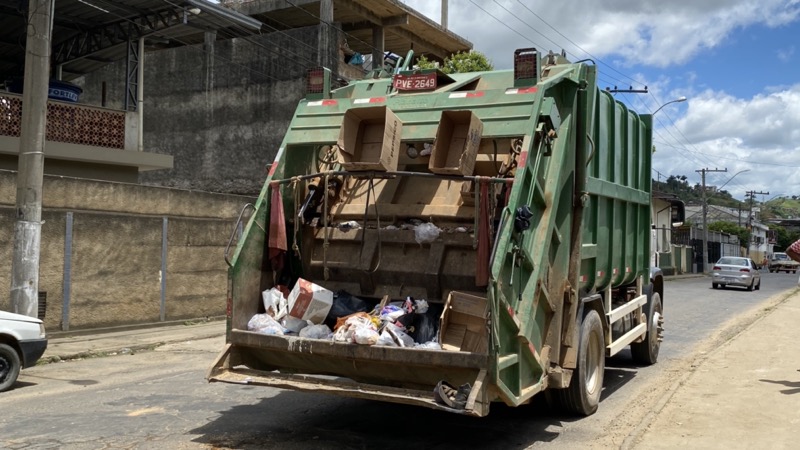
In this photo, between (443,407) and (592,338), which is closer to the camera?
(443,407)

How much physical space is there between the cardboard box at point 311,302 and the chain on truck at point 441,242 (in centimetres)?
3

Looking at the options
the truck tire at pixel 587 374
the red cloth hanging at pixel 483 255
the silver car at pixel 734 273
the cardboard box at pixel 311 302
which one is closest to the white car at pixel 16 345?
the cardboard box at pixel 311 302

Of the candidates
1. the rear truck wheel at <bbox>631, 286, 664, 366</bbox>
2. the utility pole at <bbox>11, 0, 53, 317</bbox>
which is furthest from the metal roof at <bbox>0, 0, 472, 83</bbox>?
the rear truck wheel at <bbox>631, 286, 664, 366</bbox>

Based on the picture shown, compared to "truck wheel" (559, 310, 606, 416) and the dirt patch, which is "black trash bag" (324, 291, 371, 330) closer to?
"truck wheel" (559, 310, 606, 416)

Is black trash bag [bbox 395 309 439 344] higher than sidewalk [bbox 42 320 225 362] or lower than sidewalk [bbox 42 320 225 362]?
higher

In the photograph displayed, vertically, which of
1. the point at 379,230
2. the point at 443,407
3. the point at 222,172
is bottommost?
the point at 443,407

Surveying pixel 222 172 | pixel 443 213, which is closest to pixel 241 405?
pixel 443 213

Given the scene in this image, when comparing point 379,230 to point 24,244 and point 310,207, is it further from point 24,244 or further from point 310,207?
point 24,244

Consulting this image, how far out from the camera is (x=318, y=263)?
6.30 metres

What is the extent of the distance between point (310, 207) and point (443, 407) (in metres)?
2.47

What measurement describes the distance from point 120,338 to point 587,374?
26.6ft

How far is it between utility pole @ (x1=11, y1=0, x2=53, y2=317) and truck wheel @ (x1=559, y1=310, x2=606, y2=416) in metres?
7.47

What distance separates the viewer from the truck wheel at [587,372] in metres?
6.27

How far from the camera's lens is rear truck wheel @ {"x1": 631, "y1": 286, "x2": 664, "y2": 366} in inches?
367
